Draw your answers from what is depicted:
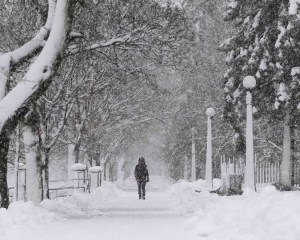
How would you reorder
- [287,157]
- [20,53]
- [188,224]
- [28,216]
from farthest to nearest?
[287,157], [20,53], [28,216], [188,224]

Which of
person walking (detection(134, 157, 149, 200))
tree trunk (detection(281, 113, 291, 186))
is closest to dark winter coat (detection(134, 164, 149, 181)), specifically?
person walking (detection(134, 157, 149, 200))

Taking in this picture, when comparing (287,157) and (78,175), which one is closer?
(78,175)

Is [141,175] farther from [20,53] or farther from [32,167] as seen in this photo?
[20,53]

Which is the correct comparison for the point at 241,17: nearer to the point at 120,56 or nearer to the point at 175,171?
the point at 120,56

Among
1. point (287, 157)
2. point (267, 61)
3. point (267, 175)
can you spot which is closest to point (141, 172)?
point (267, 175)

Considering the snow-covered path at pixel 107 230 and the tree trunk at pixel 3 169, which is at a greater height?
the tree trunk at pixel 3 169

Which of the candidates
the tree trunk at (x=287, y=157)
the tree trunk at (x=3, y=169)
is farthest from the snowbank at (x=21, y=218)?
the tree trunk at (x=287, y=157)

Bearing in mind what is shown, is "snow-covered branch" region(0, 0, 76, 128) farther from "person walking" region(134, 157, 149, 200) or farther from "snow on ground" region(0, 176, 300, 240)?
"person walking" region(134, 157, 149, 200)

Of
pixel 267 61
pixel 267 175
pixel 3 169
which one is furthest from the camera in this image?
pixel 267 175

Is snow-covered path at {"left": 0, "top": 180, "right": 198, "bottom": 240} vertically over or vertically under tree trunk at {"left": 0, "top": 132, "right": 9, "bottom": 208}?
under

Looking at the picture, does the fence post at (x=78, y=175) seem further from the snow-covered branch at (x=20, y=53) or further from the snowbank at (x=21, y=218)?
the snowbank at (x=21, y=218)

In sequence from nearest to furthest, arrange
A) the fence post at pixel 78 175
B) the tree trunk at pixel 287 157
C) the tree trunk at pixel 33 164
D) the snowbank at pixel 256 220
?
the snowbank at pixel 256 220 → the tree trunk at pixel 33 164 → the fence post at pixel 78 175 → the tree trunk at pixel 287 157

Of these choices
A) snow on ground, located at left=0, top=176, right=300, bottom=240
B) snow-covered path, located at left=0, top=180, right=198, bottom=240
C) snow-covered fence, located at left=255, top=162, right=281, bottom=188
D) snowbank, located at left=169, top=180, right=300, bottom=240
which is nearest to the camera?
snowbank, located at left=169, top=180, right=300, bottom=240

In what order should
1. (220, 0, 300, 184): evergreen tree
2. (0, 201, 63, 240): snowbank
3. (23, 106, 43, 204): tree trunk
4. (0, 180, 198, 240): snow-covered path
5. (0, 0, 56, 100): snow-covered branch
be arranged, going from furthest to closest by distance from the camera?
1. (220, 0, 300, 184): evergreen tree
2. (23, 106, 43, 204): tree trunk
3. (0, 0, 56, 100): snow-covered branch
4. (0, 201, 63, 240): snowbank
5. (0, 180, 198, 240): snow-covered path
